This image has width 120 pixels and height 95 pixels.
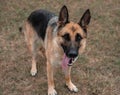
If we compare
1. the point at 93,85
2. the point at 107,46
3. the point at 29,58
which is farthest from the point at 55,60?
the point at 107,46

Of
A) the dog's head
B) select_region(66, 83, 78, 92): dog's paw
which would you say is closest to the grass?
select_region(66, 83, 78, 92): dog's paw

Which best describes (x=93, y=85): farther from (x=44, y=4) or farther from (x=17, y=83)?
(x=44, y=4)

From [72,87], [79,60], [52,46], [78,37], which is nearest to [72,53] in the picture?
[78,37]

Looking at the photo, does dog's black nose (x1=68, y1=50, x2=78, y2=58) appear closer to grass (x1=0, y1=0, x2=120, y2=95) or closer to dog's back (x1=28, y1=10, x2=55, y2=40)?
dog's back (x1=28, y1=10, x2=55, y2=40)

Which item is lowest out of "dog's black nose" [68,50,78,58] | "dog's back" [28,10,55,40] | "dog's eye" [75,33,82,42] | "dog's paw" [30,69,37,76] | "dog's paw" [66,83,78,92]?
"dog's paw" [66,83,78,92]

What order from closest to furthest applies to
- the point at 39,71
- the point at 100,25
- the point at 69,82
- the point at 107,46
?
the point at 69,82, the point at 39,71, the point at 107,46, the point at 100,25

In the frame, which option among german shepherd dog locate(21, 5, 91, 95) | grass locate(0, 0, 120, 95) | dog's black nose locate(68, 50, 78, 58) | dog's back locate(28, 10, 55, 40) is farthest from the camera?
grass locate(0, 0, 120, 95)

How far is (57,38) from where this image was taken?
179 inches

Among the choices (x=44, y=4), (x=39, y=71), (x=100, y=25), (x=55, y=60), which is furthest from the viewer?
(x=44, y=4)

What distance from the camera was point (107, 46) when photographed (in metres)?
6.69

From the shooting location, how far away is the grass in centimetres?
543

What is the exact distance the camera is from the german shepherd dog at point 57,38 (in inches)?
175

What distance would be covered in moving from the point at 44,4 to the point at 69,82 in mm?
3940

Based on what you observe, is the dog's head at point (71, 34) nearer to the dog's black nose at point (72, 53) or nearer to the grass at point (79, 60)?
the dog's black nose at point (72, 53)
